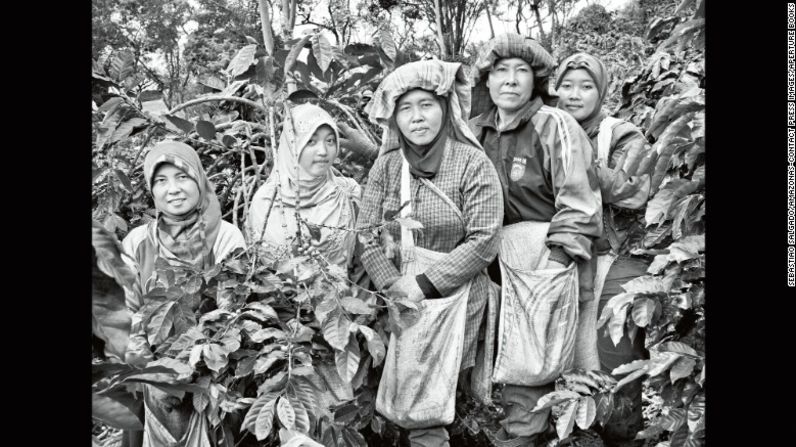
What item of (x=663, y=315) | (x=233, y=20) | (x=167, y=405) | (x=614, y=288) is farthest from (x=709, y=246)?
(x=233, y=20)

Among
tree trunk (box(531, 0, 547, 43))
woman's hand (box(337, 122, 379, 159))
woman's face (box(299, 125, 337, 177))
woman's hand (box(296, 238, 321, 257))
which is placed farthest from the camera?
tree trunk (box(531, 0, 547, 43))

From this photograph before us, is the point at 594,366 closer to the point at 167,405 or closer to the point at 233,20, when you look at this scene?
the point at 167,405

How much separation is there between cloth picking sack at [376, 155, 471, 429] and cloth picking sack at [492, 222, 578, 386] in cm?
18

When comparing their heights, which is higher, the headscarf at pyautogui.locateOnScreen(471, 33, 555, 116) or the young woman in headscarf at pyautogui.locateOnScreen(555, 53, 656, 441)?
the headscarf at pyautogui.locateOnScreen(471, 33, 555, 116)

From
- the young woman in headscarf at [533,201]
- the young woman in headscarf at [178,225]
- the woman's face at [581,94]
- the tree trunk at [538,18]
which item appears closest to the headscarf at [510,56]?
the young woman in headscarf at [533,201]

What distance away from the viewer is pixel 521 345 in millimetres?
2941

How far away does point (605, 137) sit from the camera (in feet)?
10.8

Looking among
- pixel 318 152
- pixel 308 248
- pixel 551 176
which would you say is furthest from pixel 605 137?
pixel 308 248

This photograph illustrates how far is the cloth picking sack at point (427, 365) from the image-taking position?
2885 millimetres

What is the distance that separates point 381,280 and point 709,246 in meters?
1.41

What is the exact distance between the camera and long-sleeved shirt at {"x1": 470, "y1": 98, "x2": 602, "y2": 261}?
296 cm

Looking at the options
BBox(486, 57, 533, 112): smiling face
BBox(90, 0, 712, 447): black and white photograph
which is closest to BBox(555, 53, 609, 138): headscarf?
BBox(90, 0, 712, 447): black and white photograph

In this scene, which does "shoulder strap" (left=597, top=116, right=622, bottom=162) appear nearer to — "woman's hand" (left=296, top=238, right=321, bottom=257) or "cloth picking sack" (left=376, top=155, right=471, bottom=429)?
"cloth picking sack" (left=376, top=155, right=471, bottom=429)

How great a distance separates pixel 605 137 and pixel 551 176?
1.28 feet
